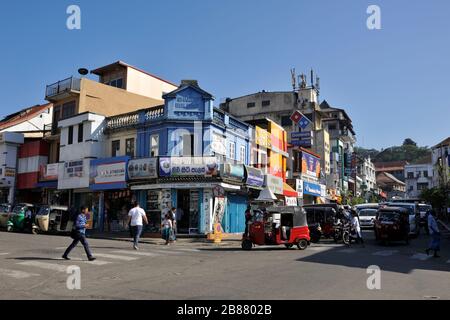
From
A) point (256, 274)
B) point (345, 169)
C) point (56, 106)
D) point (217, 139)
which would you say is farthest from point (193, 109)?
point (345, 169)

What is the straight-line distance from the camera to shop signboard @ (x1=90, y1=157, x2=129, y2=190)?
28.4m

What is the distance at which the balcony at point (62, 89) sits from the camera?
33.9 metres

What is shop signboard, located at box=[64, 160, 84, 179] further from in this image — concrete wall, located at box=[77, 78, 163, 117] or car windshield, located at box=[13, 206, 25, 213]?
concrete wall, located at box=[77, 78, 163, 117]

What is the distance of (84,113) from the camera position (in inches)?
1227

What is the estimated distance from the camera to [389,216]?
22719 mm

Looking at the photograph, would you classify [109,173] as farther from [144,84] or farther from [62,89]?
[144,84]

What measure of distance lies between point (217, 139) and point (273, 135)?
983 cm

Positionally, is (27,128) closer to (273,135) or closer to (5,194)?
(5,194)

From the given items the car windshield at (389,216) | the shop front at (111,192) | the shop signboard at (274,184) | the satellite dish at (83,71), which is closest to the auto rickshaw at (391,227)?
the car windshield at (389,216)

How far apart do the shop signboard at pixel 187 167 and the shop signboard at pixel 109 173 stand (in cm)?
320

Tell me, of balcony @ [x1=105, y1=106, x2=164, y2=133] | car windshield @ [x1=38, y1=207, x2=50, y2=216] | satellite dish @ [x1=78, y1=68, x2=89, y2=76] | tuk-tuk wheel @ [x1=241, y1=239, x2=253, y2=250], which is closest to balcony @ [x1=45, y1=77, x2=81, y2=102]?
satellite dish @ [x1=78, y1=68, x2=89, y2=76]

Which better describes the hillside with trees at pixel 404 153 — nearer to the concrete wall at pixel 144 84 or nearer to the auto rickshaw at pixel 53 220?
the concrete wall at pixel 144 84

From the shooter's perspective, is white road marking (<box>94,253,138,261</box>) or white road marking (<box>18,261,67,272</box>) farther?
white road marking (<box>94,253,138,261</box>)

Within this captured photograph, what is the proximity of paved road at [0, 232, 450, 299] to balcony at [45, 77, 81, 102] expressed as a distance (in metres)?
19.8
